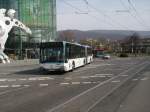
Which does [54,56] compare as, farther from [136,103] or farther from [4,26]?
[4,26]

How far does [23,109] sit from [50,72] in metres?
23.6

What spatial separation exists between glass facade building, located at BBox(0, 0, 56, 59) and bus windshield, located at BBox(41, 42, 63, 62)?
194 ft

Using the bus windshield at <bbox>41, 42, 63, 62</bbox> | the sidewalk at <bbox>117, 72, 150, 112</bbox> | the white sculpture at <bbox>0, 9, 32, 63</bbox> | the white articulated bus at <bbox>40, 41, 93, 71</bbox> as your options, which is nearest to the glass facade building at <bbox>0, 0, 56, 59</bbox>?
the white sculpture at <bbox>0, 9, 32, 63</bbox>

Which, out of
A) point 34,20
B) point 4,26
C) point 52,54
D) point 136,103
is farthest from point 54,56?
point 34,20

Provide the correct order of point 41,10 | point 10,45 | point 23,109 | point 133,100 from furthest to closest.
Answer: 1. point 41,10
2. point 10,45
3. point 133,100
4. point 23,109

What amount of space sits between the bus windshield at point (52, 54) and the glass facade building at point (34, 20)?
59.0 metres

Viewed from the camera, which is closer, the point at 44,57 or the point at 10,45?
the point at 44,57

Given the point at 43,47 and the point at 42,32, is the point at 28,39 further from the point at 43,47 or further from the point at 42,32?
the point at 43,47

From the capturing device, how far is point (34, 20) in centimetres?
9819

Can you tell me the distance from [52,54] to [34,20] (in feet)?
214

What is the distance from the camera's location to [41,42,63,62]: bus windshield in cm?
3378

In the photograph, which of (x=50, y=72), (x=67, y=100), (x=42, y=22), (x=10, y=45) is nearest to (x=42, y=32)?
(x=42, y=22)

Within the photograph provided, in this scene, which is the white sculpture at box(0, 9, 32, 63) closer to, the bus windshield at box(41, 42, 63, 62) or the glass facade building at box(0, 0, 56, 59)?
the glass facade building at box(0, 0, 56, 59)

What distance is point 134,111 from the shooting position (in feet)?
39.7
